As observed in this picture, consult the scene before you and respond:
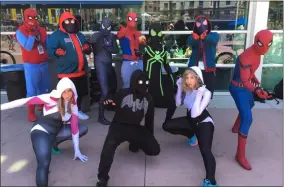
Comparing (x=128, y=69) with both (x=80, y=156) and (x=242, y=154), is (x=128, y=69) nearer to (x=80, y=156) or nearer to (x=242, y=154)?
(x=80, y=156)

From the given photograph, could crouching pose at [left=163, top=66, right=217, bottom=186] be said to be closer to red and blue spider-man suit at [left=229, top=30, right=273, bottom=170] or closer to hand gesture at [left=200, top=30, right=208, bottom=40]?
red and blue spider-man suit at [left=229, top=30, right=273, bottom=170]

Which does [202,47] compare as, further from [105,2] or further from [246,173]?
[105,2]

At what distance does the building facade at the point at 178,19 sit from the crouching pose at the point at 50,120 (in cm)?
293

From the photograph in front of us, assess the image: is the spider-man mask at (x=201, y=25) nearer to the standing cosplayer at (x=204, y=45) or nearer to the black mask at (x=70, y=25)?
the standing cosplayer at (x=204, y=45)

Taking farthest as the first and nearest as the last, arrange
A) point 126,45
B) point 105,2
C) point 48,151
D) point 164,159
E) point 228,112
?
point 105,2 → point 228,112 → point 126,45 → point 164,159 → point 48,151

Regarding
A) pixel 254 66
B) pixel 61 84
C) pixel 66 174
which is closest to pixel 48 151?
pixel 66 174

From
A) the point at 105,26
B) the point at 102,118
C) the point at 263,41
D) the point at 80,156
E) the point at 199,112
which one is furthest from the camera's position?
the point at 102,118

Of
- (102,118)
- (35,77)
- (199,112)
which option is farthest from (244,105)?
(35,77)

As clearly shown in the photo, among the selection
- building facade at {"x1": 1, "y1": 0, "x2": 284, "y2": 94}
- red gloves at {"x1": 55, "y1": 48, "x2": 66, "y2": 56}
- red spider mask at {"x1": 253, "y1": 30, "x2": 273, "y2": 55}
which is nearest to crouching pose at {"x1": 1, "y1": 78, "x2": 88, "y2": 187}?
red gloves at {"x1": 55, "y1": 48, "x2": 66, "y2": 56}

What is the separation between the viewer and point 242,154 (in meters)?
3.52

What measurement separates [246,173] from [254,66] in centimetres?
121

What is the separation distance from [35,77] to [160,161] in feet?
7.81

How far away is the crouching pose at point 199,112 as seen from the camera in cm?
312

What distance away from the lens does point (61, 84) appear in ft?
10.6
